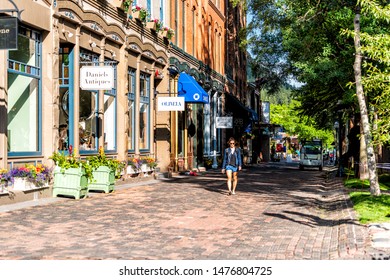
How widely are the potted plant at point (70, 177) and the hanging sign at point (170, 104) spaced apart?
9341 mm

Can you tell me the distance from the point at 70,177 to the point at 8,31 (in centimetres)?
478

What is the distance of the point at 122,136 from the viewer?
22078 mm

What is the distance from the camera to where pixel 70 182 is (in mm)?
15773

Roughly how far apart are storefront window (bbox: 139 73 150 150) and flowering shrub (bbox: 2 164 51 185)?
9.51 m

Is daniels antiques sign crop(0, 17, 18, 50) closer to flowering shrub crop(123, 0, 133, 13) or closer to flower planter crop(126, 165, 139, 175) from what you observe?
flowering shrub crop(123, 0, 133, 13)

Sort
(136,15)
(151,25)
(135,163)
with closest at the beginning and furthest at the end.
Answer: (135,163) < (136,15) < (151,25)

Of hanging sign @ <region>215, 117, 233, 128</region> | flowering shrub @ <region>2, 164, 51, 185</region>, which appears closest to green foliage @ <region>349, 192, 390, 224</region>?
flowering shrub @ <region>2, 164, 51, 185</region>

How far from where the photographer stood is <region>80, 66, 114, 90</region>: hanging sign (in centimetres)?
1725

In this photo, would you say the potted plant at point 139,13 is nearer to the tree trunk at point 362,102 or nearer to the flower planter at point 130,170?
the flower planter at point 130,170

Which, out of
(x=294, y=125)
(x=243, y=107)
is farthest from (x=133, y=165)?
(x=294, y=125)

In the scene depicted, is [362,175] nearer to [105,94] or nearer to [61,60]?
[105,94]

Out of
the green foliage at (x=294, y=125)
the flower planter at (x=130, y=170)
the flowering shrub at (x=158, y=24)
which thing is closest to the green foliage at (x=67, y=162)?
the flower planter at (x=130, y=170)

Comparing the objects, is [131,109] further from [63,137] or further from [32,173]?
[32,173]

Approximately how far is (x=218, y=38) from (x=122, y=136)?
21.9 m
